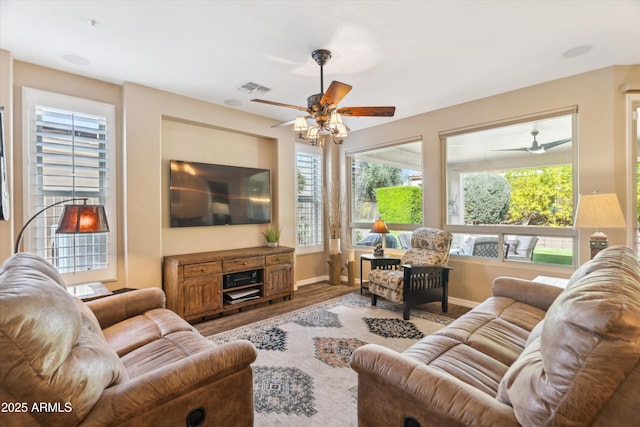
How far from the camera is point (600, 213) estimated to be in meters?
2.56

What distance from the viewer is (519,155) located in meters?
3.78

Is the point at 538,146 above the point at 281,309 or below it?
above

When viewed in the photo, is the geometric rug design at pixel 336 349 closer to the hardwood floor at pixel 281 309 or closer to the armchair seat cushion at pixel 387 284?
the armchair seat cushion at pixel 387 284

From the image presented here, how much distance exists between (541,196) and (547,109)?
39.8 inches

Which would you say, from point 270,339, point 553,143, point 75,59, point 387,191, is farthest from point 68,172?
point 553,143

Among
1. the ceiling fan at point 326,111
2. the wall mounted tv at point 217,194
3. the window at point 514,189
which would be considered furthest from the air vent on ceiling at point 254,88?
the window at point 514,189

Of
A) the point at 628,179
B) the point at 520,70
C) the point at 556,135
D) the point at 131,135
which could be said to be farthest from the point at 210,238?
the point at 628,179

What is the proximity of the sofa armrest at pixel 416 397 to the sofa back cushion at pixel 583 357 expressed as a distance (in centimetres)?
10

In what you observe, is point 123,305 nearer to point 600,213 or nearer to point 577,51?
point 600,213

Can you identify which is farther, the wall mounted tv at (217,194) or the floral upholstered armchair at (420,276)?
the wall mounted tv at (217,194)

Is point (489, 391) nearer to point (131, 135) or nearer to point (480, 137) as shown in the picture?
point (480, 137)

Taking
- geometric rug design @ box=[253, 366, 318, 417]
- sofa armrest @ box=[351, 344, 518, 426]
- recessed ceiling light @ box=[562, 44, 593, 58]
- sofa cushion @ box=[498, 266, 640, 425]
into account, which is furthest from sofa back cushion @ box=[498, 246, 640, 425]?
recessed ceiling light @ box=[562, 44, 593, 58]

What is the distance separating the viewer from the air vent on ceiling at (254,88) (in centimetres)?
346

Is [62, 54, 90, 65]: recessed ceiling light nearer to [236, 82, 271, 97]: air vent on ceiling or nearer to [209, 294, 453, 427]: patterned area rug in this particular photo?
[236, 82, 271, 97]: air vent on ceiling
